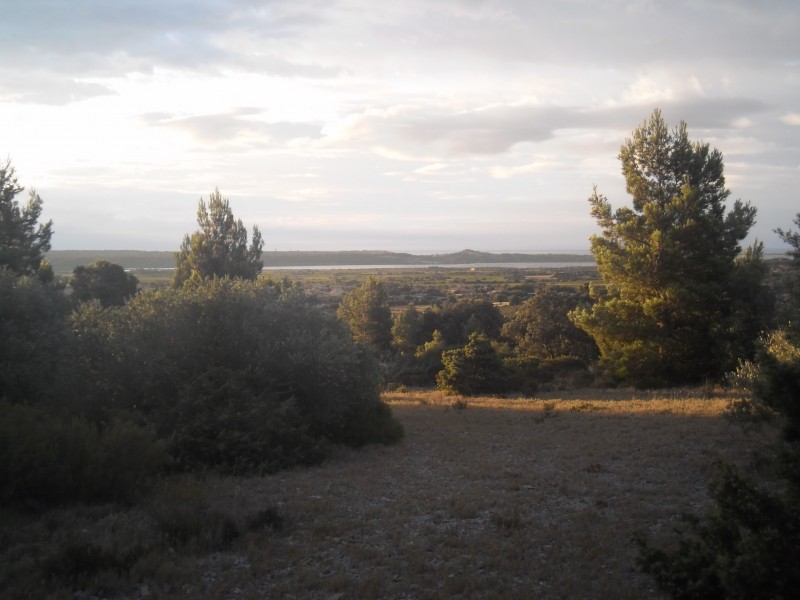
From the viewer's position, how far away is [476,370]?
26.5 meters

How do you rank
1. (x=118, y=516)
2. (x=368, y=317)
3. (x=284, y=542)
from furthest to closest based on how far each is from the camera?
(x=368, y=317)
(x=118, y=516)
(x=284, y=542)

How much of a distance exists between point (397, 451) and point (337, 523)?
5279 mm

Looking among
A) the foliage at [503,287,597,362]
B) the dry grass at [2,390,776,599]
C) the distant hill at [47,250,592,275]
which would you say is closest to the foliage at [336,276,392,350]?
the foliage at [503,287,597,362]

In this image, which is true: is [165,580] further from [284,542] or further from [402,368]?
[402,368]

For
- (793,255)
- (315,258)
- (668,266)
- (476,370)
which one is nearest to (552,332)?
(476,370)

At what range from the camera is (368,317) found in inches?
1580

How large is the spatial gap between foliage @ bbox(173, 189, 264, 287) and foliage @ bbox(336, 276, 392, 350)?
30.7 feet

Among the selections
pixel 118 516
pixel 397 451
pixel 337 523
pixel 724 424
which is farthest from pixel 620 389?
pixel 118 516

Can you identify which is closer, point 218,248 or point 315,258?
point 218,248

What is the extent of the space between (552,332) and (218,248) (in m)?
19.1

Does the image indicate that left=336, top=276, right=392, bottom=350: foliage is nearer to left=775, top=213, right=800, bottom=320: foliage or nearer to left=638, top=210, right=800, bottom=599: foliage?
left=775, top=213, right=800, bottom=320: foliage

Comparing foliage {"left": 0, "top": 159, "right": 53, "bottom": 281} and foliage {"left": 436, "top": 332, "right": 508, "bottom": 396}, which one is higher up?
foliage {"left": 0, "top": 159, "right": 53, "bottom": 281}

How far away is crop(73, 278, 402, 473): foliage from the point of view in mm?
11047

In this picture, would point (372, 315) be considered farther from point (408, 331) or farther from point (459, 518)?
point (459, 518)
